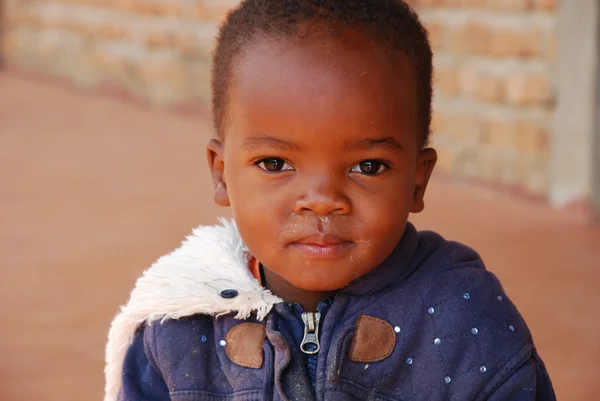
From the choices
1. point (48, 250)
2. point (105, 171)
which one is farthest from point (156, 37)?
point (48, 250)

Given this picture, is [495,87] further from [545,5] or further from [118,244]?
[118,244]

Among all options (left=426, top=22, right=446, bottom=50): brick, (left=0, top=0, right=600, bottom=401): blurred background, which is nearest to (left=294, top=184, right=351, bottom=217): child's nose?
(left=0, top=0, right=600, bottom=401): blurred background

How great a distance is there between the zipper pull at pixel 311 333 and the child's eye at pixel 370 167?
338mm

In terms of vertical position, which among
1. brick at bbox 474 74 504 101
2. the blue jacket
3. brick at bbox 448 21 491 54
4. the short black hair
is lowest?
the blue jacket

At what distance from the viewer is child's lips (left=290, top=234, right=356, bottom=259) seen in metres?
1.79

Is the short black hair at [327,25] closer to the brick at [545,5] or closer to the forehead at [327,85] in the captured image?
the forehead at [327,85]

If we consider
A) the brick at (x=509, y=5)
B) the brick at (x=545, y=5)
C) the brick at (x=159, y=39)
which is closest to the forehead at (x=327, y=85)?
the brick at (x=545, y=5)

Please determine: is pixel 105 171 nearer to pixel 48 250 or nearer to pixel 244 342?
pixel 48 250

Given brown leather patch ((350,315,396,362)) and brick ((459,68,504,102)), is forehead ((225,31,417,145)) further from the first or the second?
brick ((459,68,504,102))

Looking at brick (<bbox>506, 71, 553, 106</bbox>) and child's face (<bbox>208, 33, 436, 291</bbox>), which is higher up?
brick (<bbox>506, 71, 553, 106</bbox>)

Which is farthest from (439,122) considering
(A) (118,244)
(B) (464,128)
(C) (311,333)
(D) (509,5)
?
(C) (311,333)

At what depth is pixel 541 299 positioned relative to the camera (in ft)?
12.6

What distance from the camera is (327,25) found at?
1.81 meters

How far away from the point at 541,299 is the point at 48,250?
2379mm
